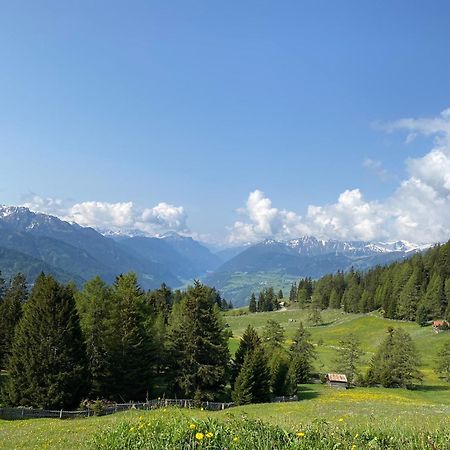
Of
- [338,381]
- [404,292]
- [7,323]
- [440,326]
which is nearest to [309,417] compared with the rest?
[338,381]

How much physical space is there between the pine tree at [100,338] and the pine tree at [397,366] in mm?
45549

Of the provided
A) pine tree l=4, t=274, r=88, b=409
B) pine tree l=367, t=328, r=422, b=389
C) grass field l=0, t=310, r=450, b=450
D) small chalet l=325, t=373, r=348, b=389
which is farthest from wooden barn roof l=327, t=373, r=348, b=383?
pine tree l=4, t=274, r=88, b=409

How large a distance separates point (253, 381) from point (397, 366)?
30.8 m

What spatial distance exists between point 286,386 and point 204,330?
47.3 ft

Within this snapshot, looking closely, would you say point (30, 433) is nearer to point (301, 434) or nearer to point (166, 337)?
point (301, 434)

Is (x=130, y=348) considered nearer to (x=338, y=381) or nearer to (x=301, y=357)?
(x=301, y=357)

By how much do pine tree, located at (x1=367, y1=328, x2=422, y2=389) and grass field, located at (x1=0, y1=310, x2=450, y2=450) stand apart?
108 inches

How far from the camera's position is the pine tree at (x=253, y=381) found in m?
49.3


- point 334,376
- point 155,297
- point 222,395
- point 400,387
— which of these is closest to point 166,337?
point 222,395

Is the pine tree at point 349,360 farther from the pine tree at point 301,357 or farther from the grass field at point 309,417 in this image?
the grass field at point 309,417

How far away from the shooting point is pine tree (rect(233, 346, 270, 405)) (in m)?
49.3

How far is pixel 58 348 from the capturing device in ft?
140

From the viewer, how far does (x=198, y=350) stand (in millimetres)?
52906

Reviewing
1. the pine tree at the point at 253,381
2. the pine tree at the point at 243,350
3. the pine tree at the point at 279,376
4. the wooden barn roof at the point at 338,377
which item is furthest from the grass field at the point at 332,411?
the pine tree at the point at 243,350
